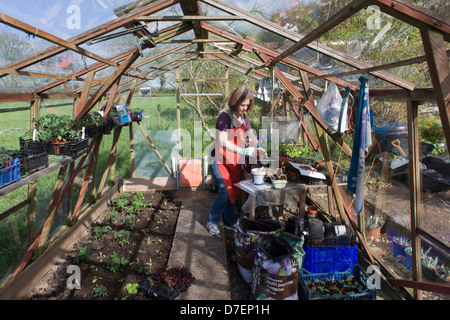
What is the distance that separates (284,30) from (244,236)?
2.49 m

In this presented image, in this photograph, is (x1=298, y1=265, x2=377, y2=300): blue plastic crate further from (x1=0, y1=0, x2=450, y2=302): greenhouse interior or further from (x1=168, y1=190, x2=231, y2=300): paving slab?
(x1=168, y1=190, x2=231, y2=300): paving slab

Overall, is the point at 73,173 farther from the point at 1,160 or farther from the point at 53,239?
the point at 1,160

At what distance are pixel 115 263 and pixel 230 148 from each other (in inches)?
84.6

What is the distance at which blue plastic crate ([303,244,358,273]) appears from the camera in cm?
337

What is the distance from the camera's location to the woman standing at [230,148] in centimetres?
410

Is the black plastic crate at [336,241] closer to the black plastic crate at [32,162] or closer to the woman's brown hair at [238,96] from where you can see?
the woman's brown hair at [238,96]

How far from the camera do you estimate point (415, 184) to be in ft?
10.2

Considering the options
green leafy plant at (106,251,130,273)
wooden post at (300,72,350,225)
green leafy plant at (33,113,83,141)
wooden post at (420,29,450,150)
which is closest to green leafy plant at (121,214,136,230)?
green leafy plant at (106,251,130,273)

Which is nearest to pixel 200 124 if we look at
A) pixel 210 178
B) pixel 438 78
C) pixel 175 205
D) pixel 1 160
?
pixel 210 178

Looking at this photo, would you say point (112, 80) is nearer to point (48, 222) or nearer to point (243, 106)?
point (243, 106)

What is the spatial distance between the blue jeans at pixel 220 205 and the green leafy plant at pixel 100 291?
71.9 inches

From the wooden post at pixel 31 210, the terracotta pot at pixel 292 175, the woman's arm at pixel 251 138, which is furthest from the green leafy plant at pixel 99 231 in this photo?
the terracotta pot at pixel 292 175

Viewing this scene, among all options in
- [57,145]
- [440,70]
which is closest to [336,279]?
[440,70]

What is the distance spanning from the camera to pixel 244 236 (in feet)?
11.5
